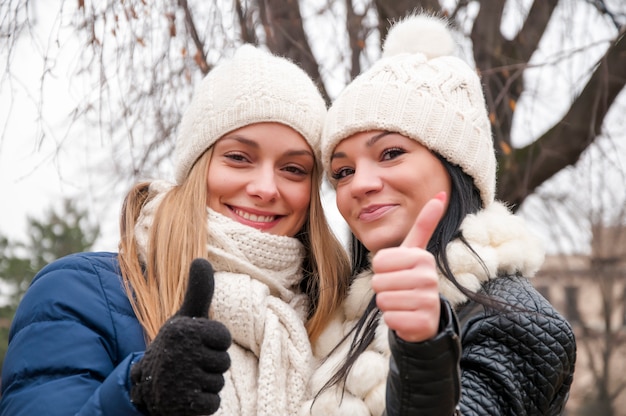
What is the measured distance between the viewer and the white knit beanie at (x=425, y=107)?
8.32ft

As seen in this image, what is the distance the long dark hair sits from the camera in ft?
7.59

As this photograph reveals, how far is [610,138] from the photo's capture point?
4203mm

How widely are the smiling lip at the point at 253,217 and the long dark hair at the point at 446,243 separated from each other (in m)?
0.47

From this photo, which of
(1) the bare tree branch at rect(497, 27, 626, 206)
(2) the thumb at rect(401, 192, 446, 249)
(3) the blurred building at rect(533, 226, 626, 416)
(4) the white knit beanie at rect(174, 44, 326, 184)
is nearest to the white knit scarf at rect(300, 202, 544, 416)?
(2) the thumb at rect(401, 192, 446, 249)

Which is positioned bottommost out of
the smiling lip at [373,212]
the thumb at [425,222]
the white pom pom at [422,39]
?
the smiling lip at [373,212]

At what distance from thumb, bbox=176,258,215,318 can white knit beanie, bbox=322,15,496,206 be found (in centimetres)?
Answer: 92

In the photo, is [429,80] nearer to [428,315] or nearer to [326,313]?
[326,313]

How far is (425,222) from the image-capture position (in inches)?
71.4

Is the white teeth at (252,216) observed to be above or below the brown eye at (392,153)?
below

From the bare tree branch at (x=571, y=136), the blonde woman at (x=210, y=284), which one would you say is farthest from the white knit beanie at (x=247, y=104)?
the bare tree branch at (x=571, y=136)

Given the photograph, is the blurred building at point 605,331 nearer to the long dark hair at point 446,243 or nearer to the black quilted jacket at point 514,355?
the long dark hair at point 446,243

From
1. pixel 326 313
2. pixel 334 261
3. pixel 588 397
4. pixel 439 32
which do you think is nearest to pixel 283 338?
pixel 326 313

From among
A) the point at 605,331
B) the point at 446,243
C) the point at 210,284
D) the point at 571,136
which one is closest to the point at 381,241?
the point at 446,243

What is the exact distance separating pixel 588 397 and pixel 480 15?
14.3 meters
